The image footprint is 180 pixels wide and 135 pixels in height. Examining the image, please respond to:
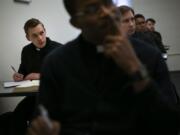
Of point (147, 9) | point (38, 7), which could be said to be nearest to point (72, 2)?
point (38, 7)

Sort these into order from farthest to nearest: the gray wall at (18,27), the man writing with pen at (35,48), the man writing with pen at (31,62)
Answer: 1. the gray wall at (18,27)
2. the man writing with pen at (35,48)
3. the man writing with pen at (31,62)

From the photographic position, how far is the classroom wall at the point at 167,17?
29.0 ft

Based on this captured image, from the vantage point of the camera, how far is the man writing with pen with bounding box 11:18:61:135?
138 inches

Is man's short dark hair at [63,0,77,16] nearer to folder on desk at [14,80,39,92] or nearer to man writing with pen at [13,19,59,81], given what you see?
folder on desk at [14,80,39,92]

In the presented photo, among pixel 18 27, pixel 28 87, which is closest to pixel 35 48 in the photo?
pixel 18 27

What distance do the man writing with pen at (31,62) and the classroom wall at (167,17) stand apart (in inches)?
212

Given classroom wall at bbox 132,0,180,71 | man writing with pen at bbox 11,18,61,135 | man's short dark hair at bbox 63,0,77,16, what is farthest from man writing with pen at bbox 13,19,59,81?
classroom wall at bbox 132,0,180,71

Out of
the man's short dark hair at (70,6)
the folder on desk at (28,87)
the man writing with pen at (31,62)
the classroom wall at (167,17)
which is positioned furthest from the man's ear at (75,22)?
the classroom wall at (167,17)

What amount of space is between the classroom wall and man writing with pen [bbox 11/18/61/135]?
539 cm

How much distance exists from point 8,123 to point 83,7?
8.81ft

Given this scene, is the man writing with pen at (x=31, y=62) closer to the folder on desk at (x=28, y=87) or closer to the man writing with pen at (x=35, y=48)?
the man writing with pen at (x=35, y=48)

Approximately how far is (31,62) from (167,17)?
232 inches

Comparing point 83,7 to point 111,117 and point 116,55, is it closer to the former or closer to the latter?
point 116,55

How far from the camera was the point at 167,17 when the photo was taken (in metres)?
8.91
